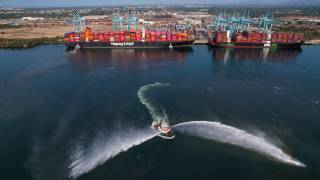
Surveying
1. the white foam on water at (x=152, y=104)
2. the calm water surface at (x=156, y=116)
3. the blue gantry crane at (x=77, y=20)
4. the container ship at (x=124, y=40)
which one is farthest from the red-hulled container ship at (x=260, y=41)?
the blue gantry crane at (x=77, y=20)

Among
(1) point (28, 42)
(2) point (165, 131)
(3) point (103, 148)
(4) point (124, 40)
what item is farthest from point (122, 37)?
(3) point (103, 148)

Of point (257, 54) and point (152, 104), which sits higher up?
point (257, 54)

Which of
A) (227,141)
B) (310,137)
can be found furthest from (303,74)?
(227,141)

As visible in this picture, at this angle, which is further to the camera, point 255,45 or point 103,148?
point 255,45

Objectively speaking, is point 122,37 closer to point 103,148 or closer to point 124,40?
point 124,40

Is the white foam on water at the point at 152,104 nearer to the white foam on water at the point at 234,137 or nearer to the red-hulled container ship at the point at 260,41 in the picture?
the white foam on water at the point at 234,137

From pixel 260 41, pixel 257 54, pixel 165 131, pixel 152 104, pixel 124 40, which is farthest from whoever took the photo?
pixel 124 40
